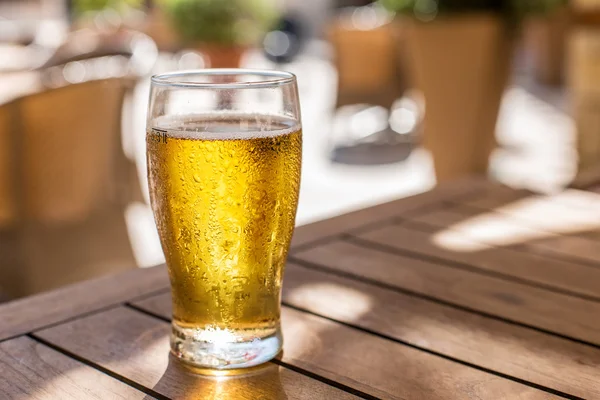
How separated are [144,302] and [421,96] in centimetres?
268

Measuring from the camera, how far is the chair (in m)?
1.71

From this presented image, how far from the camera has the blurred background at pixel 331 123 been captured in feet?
5.73

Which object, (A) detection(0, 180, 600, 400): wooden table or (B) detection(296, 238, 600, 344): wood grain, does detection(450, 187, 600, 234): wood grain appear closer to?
(A) detection(0, 180, 600, 400): wooden table

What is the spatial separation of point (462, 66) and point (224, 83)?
2.59 meters

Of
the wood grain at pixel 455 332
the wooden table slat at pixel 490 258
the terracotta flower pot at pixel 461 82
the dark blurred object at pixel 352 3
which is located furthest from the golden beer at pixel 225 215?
the dark blurred object at pixel 352 3

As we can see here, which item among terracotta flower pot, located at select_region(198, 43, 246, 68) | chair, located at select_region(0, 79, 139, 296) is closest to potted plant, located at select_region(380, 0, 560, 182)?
chair, located at select_region(0, 79, 139, 296)

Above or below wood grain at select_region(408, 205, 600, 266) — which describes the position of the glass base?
above

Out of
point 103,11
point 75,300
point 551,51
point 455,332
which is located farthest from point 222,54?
point 455,332

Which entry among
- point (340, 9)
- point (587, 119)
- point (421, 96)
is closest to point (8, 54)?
point (421, 96)

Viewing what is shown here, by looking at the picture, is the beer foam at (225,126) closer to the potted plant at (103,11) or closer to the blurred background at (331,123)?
the blurred background at (331,123)

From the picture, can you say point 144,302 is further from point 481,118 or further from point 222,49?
point 222,49

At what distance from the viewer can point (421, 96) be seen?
3275 mm

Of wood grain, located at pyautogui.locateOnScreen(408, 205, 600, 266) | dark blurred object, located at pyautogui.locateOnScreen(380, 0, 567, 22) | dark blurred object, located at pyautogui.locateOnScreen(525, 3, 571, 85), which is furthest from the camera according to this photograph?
dark blurred object, located at pyautogui.locateOnScreen(525, 3, 571, 85)

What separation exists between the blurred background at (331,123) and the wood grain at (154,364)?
0.64m
